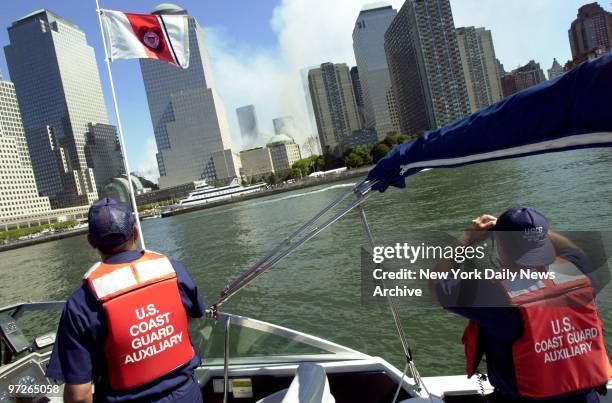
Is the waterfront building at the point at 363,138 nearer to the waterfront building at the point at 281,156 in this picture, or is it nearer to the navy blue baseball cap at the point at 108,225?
the waterfront building at the point at 281,156

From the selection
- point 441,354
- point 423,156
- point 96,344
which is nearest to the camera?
point 96,344

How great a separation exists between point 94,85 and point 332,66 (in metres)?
91.5

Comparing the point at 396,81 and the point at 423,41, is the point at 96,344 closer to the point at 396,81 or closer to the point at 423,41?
the point at 423,41

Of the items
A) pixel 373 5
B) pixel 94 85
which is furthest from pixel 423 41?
pixel 94 85

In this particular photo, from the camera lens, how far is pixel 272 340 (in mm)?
3314

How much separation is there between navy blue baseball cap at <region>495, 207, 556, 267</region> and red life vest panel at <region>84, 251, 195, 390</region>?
1.56 meters

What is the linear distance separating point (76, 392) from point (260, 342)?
160 cm

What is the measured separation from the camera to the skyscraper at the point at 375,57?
504ft

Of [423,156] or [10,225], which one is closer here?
[423,156]

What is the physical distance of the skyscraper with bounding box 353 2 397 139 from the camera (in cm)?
15350

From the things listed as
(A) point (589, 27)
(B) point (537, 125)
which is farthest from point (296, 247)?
(A) point (589, 27)

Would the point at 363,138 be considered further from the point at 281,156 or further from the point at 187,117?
the point at 187,117

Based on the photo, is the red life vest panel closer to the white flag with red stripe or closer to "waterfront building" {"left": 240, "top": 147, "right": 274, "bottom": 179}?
the white flag with red stripe

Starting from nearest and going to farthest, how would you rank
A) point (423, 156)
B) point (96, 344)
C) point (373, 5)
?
point (96, 344), point (423, 156), point (373, 5)
